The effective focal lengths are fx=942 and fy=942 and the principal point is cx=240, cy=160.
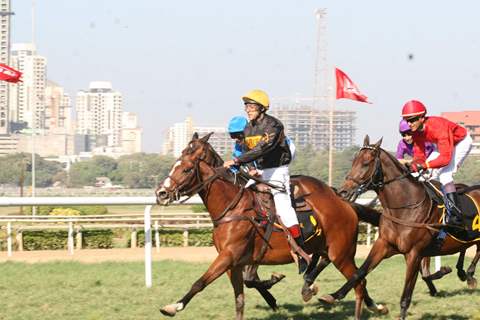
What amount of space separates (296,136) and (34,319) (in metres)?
172

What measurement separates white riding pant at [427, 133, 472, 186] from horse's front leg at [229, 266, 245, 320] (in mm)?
2025

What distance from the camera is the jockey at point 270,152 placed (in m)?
7.35

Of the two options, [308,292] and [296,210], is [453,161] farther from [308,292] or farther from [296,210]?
[308,292]

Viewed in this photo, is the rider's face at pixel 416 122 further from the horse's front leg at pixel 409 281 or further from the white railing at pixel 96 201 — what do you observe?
the white railing at pixel 96 201

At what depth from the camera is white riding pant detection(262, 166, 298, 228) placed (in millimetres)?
7570

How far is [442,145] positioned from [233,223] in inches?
76.6

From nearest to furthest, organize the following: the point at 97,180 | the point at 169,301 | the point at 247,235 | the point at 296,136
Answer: the point at 247,235
the point at 169,301
the point at 97,180
the point at 296,136

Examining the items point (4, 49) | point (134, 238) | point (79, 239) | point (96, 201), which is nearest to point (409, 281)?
point (96, 201)

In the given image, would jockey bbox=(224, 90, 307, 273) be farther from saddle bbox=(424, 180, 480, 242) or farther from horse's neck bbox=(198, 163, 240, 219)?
saddle bbox=(424, 180, 480, 242)

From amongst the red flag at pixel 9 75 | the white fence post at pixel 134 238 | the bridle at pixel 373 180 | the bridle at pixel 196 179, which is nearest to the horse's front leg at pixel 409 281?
the bridle at pixel 373 180

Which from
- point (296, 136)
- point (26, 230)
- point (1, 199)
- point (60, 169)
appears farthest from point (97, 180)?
point (1, 199)

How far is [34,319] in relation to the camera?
766 centimetres

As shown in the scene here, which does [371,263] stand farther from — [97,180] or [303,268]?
[97,180]

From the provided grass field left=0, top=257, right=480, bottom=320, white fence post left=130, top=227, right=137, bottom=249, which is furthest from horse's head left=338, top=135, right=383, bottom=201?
white fence post left=130, top=227, right=137, bottom=249
